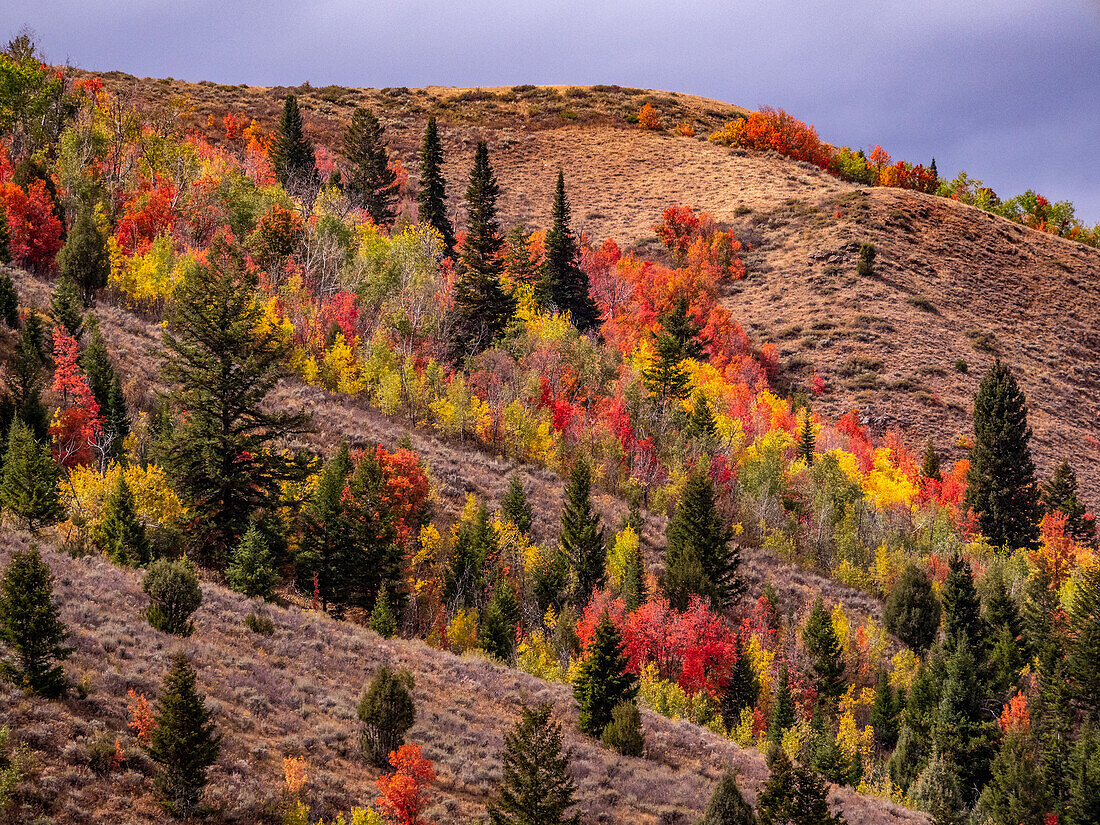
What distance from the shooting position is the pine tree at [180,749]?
15.3 m

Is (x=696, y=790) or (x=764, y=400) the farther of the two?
(x=764, y=400)

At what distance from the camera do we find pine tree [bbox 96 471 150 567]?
29.4 metres

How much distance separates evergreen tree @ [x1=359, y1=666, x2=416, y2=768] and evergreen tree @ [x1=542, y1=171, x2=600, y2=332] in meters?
56.4

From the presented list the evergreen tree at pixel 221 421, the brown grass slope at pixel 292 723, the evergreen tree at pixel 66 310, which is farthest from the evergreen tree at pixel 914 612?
the evergreen tree at pixel 66 310

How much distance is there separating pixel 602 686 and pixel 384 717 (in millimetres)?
10476

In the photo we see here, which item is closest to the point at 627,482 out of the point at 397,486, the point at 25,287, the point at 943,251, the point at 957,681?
the point at 397,486

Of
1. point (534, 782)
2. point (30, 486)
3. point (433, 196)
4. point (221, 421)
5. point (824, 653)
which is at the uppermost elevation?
point (433, 196)

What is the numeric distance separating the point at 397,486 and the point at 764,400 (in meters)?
45.5

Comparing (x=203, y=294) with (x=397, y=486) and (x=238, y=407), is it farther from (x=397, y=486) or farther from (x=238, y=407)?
(x=397, y=486)

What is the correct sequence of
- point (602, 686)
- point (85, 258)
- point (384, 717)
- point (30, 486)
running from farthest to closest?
point (85, 258)
point (30, 486)
point (602, 686)
point (384, 717)

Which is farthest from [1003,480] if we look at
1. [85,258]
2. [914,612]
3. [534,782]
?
[85,258]

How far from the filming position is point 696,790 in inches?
975

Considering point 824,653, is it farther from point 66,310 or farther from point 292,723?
point 66,310

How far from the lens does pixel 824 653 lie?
4681 cm
